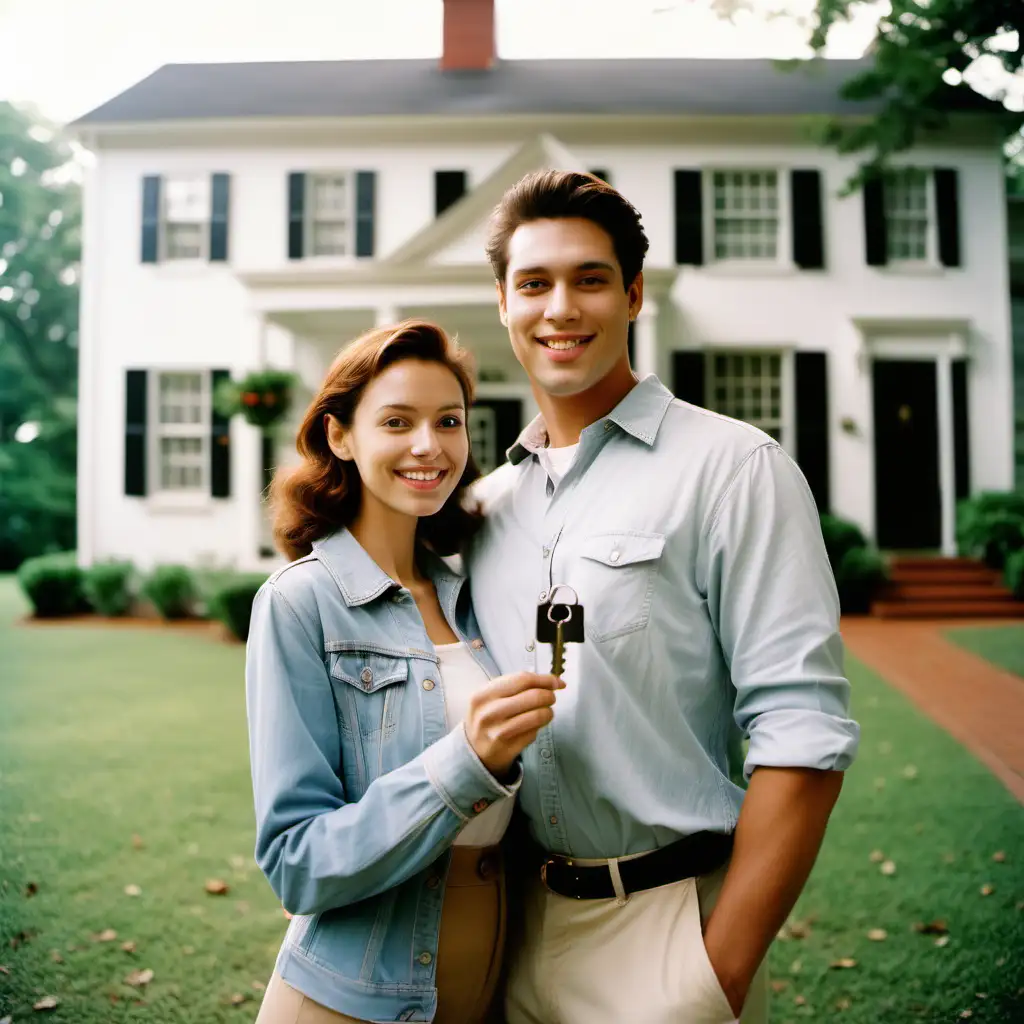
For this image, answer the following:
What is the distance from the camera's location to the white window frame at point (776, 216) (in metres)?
8.77

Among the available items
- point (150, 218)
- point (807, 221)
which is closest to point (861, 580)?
point (807, 221)

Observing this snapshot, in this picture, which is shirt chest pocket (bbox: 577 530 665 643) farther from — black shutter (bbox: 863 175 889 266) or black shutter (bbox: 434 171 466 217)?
black shutter (bbox: 863 175 889 266)

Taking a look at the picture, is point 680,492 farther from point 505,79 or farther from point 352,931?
point 505,79

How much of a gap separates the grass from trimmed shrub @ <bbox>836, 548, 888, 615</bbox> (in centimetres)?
100

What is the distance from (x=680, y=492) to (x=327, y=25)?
491cm

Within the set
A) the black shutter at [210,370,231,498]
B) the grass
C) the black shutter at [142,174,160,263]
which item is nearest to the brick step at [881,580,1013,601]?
the grass

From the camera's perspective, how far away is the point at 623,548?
138cm

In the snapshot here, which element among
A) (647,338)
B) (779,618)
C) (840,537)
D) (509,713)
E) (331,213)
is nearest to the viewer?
(509,713)

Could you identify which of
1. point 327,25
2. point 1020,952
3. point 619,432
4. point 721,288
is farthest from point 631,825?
point 721,288

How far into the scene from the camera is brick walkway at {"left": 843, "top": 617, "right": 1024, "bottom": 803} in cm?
420

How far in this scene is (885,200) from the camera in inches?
344

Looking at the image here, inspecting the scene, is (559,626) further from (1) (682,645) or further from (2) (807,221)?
(2) (807,221)

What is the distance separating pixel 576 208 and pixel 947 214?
27.2 ft

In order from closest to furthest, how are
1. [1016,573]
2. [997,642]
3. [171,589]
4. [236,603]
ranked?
[997,642]
[1016,573]
[236,603]
[171,589]
